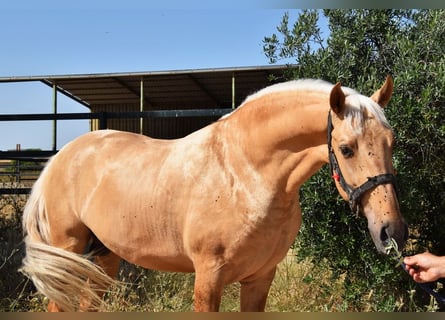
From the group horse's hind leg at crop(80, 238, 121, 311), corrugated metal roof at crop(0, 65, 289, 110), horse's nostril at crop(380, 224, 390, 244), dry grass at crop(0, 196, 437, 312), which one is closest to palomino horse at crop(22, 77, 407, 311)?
horse's nostril at crop(380, 224, 390, 244)

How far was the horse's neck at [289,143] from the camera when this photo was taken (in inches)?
101

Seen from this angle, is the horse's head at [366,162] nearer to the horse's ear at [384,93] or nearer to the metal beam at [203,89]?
the horse's ear at [384,93]

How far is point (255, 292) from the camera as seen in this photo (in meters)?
2.92

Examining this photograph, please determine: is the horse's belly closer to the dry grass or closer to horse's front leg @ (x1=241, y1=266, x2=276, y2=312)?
horse's front leg @ (x1=241, y1=266, x2=276, y2=312)

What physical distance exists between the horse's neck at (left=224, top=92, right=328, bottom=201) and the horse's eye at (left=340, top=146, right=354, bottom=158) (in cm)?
18

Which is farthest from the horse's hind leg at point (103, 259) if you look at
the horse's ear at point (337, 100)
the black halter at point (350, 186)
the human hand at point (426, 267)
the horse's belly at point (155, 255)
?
the human hand at point (426, 267)

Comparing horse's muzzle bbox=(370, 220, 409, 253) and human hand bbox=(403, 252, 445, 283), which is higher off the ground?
horse's muzzle bbox=(370, 220, 409, 253)

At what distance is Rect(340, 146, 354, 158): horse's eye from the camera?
2336mm

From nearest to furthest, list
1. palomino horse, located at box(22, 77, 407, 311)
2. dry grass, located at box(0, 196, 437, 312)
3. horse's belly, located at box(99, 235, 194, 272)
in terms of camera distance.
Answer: palomino horse, located at box(22, 77, 407, 311), horse's belly, located at box(99, 235, 194, 272), dry grass, located at box(0, 196, 437, 312)

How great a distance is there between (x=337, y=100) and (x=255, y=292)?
1276 mm

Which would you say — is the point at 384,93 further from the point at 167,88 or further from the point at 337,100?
the point at 167,88

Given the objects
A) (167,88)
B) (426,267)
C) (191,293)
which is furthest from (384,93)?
(167,88)

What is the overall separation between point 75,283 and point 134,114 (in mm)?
2904

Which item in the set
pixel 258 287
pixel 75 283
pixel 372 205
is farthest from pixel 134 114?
pixel 372 205
